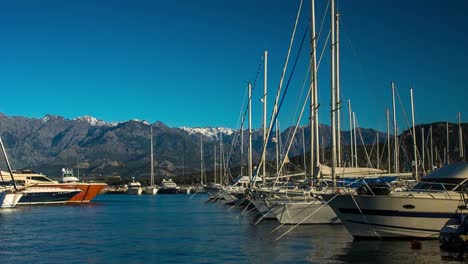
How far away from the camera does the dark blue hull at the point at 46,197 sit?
368ft

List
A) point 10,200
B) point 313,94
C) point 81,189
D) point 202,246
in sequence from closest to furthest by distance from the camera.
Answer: point 202,246
point 313,94
point 10,200
point 81,189

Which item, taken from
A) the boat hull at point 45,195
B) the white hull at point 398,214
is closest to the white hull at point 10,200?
the boat hull at point 45,195

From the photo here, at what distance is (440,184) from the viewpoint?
128 ft

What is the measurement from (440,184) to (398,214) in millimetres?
3725

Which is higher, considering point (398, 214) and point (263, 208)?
point (398, 214)

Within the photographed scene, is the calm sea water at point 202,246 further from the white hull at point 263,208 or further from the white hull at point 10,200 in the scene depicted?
the white hull at point 10,200

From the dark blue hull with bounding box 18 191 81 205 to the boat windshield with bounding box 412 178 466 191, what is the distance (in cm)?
8531

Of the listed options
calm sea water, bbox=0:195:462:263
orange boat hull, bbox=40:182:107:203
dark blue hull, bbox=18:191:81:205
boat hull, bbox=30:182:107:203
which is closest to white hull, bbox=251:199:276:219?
calm sea water, bbox=0:195:462:263

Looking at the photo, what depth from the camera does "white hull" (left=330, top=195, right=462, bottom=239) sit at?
121ft

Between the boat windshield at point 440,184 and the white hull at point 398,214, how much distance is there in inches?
71.8

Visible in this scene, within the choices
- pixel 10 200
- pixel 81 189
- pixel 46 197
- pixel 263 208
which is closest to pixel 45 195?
pixel 46 197

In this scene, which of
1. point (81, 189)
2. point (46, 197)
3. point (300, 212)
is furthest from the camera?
point (81, 189)

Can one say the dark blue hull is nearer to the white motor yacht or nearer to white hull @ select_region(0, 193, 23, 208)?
white hull @ select_region(0, 193, 23, 208)

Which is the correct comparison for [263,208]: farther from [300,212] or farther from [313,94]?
[313,94]
